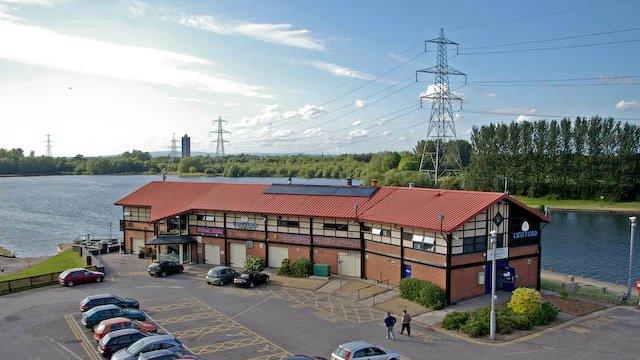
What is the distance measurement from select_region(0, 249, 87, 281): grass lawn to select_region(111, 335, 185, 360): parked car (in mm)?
26788

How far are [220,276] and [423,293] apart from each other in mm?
15555

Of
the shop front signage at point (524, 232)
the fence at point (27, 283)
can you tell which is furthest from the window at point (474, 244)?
the fence at point (27, 283)

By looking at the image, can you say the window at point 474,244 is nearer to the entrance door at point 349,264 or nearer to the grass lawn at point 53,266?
the entrance door at point 349,264

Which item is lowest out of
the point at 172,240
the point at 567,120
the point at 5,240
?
the point at 5,240

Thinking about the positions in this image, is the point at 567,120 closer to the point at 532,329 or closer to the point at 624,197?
the point at 624,197

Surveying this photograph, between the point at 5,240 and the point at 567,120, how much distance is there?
11291 cm

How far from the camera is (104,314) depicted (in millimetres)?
29797

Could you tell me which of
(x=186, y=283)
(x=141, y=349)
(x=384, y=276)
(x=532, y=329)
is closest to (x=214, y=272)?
(x=186, y=283)

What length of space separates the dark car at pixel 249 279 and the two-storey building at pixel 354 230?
4659 millimetres

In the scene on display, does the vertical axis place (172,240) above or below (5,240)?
above

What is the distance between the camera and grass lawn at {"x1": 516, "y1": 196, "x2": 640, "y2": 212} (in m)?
109

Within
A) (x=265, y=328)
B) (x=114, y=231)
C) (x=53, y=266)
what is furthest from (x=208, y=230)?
(x=114, y=231)

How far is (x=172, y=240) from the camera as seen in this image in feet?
157

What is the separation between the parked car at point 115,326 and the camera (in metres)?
27.0
